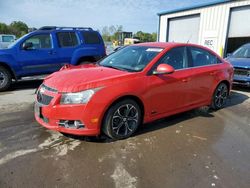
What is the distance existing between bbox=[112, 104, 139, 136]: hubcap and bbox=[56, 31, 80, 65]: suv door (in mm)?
4922

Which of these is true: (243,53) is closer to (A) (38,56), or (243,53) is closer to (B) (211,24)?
(B) (211,24)

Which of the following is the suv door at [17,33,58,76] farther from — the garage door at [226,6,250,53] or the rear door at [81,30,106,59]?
the garage door at [226,6,250,53]

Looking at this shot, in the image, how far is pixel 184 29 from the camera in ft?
52.9

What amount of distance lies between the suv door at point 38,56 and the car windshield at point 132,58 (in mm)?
3609

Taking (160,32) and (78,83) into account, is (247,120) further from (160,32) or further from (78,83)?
(160,32)

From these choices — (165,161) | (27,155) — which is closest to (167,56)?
(165,161)

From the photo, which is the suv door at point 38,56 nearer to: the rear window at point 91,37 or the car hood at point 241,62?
the rear window at point 91,37

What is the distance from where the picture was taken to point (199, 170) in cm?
300

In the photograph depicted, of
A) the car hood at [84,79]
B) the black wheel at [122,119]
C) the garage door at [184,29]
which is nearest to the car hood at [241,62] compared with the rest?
the black wheel at [122,119]

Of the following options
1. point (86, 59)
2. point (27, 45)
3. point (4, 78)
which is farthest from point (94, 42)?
point (4, 78)

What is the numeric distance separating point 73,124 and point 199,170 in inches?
73.6

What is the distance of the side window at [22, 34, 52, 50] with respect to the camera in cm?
744

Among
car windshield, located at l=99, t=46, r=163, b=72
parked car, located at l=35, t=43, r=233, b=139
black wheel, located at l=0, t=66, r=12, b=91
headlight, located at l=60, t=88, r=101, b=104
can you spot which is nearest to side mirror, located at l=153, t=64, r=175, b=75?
parked car, located at l=35, t=43, r=233, b=139

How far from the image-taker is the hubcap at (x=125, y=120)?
3.64 m
